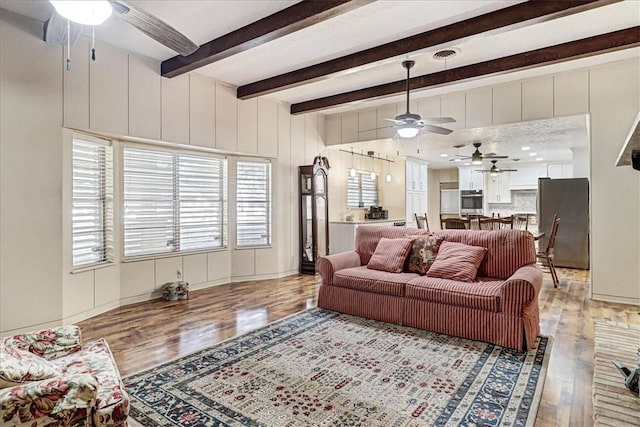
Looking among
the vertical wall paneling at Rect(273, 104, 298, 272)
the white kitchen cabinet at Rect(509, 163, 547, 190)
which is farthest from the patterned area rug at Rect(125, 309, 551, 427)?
the white kitchen cabinet at Rect(509, 163, 547, 190)

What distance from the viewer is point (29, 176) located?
3.36 meters

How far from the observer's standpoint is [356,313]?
386 centimetres

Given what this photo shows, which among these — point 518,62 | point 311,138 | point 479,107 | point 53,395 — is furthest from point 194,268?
point 518,62

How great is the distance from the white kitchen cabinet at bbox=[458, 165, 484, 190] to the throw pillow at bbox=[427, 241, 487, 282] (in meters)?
7.50

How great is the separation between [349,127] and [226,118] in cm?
236

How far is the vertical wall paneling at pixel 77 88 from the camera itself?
3613 millimetres

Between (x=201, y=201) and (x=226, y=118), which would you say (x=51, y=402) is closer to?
(x=201, y=201)

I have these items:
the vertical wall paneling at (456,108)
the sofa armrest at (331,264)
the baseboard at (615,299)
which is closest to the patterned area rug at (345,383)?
the sofa armrest at (331,264)

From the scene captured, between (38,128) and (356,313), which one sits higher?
(38,128)

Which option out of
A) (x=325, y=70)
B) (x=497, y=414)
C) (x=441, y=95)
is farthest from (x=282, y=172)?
(x=497, y=414)

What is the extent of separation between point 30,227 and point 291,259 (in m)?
3.76

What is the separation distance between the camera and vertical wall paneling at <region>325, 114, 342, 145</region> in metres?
6.78

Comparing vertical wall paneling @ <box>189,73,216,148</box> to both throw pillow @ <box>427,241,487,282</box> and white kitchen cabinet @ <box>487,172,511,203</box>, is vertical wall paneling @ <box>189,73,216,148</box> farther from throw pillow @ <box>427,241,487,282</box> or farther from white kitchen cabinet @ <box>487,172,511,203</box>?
white kitchen cabinet @ <box>487,172,511,203</box>

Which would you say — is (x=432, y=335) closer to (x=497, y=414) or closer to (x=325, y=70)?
(x=497, y=414)
